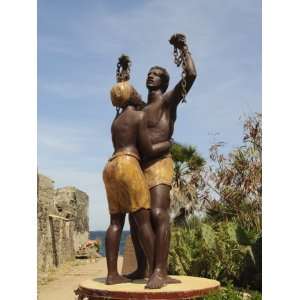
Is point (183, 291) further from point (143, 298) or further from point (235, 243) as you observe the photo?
point (235, 243)

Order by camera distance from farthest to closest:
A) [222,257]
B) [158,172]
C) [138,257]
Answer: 1. [222,257]
2. [138,257]
3. [158,172]

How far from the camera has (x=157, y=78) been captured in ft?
17.1

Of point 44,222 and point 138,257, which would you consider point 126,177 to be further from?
point 44,222

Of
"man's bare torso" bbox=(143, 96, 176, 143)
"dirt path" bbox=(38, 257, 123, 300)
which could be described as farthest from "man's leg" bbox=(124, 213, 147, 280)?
"dirt path" bbox=(38, 257, 123, 300)

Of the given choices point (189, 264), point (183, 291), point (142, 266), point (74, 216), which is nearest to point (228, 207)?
point (189, 264)

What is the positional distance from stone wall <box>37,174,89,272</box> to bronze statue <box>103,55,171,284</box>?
10.4 metres

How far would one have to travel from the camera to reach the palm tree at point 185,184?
12508 mm

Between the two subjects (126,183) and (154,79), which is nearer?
(126,183)

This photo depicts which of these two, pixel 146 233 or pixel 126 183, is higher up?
pixel 126 183

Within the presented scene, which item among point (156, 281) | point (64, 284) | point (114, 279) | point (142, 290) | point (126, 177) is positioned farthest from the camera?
point (64, 284)

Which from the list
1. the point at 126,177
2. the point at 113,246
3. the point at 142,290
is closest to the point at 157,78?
the point at 126,177

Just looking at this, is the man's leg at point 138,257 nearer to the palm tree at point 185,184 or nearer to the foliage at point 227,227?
the foliage at point 227,227

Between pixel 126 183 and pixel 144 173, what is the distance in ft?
1.04

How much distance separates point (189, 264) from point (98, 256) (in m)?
15.3
